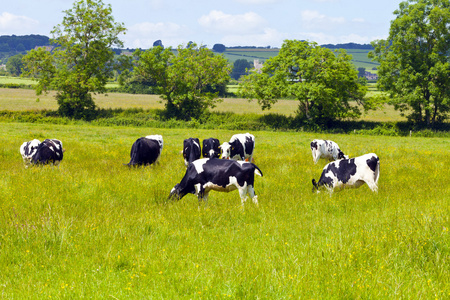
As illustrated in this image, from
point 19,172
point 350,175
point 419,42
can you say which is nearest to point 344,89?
point 419,42

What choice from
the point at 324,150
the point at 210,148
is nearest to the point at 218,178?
the point at 210,148

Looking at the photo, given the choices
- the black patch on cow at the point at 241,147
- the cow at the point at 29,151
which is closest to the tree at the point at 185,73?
the black patch on cow at the point at 241,147

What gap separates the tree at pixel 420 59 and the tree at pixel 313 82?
13.9 feet

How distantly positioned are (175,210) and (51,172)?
19.3 feet

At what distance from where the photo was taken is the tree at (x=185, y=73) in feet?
170

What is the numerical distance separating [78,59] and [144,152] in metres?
40.9

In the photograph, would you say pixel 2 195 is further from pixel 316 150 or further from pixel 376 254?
pixel 316 150

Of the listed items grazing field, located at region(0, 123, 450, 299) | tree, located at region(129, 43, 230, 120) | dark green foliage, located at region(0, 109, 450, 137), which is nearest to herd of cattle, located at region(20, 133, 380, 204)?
grazing field, located at region(0, 123, 450, 299)

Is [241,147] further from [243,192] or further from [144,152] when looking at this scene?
[243,192]

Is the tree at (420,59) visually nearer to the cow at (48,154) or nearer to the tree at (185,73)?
the tree at (185,73)

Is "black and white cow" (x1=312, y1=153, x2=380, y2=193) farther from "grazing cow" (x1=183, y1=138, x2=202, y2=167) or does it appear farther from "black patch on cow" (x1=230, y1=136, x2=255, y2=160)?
"black patch on cow" (x1=230, y1=136, x2=255, y2=160)

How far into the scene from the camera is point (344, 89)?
46281 millimetres

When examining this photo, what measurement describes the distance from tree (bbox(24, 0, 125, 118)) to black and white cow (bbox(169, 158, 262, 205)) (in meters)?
42.8

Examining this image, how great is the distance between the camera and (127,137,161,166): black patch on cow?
48.8ft
